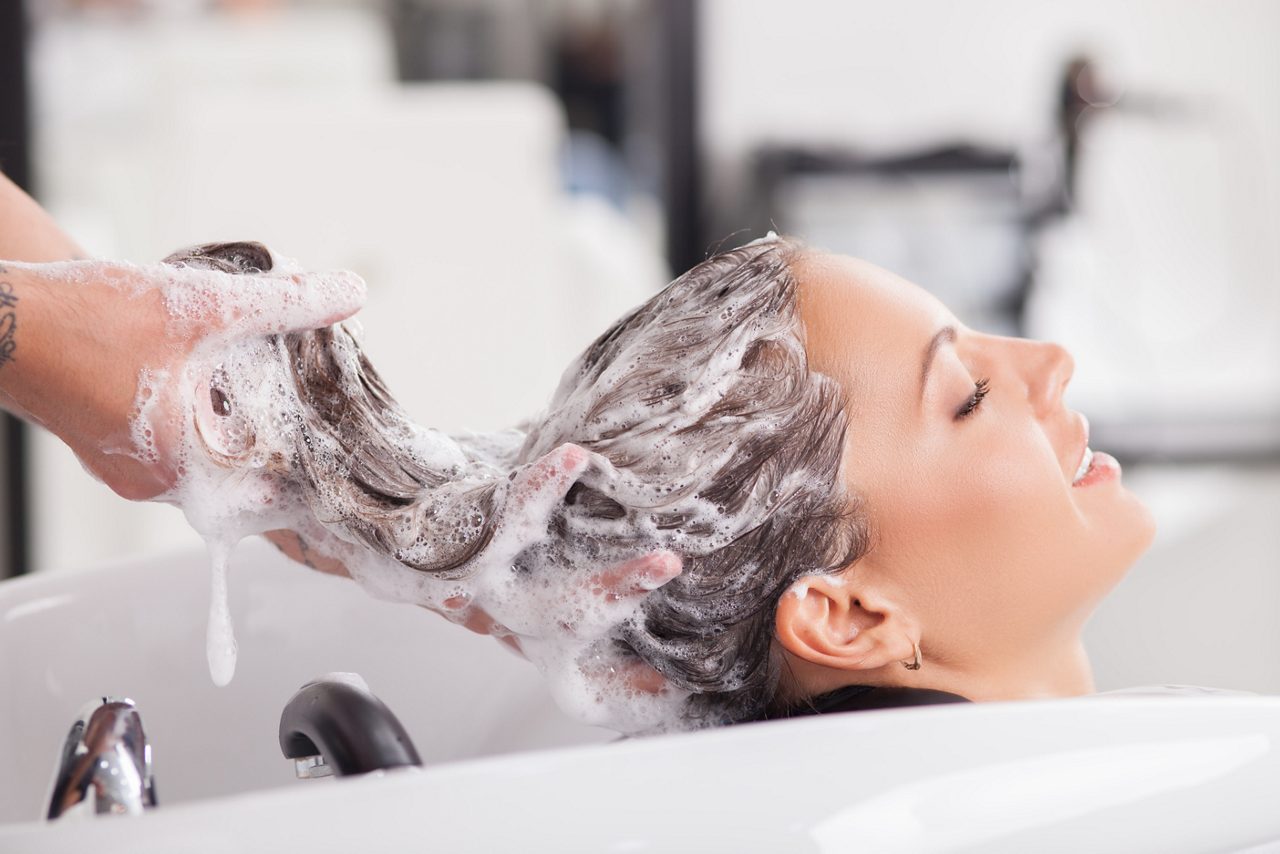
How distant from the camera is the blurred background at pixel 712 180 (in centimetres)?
229

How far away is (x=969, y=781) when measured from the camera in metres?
0.63

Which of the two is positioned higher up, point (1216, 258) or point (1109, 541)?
point (1109, 541)

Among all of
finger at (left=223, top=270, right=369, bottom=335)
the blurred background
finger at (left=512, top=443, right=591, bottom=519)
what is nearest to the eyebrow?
finger at (left=512, top=443, right=591, bottom=519)

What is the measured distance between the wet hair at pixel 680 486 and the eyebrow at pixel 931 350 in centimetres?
6

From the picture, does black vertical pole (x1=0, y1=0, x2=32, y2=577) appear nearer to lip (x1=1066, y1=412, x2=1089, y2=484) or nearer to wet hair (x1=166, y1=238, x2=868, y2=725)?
wet hair (x1=166, y1=238, x2=868, y2=725)

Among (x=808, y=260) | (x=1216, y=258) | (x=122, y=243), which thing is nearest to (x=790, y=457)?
(x=808, y=260)

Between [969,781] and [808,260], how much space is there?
42cm

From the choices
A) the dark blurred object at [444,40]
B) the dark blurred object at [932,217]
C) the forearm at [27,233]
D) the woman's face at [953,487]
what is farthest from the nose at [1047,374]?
the dark blurred object at [444,40]

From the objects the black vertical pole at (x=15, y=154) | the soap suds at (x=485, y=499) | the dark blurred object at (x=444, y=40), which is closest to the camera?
the soap suds at (x=485, y=499)

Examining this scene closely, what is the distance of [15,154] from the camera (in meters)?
2.52

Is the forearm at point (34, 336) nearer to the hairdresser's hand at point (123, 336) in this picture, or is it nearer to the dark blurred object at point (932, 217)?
the hairdresser's hand at point (123, 336)

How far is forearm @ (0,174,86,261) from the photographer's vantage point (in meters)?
0.98

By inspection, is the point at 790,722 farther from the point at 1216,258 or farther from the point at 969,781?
the point at 1216,258

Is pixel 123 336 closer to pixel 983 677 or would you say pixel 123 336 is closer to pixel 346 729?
pixel 346 729
